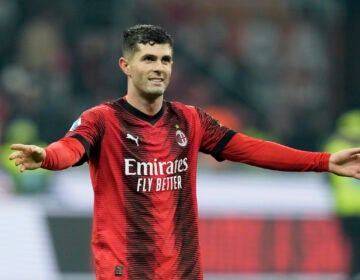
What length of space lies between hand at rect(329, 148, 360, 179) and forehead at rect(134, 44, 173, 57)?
1018 millimetres

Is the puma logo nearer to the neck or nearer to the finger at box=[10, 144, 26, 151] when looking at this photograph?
the neck

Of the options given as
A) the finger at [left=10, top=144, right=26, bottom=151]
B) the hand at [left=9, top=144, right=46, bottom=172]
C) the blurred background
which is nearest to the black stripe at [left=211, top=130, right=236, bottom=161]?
the hand at [left=9, top=144, right=46, bottom=172]

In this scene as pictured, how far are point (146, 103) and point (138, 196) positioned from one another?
478 millimetres

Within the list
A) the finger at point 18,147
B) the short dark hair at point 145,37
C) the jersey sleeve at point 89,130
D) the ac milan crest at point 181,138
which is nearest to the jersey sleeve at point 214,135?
the ac milan crest at point 181,138

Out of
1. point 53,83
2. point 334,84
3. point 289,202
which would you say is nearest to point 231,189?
point 289,202

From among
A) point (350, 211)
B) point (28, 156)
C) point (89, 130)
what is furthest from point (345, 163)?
point (350, 211)

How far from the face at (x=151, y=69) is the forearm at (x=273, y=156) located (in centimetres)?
53

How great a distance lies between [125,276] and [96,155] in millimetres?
609

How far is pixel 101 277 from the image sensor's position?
18.5ft

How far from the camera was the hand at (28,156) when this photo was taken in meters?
5.10

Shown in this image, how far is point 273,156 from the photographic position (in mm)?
5949

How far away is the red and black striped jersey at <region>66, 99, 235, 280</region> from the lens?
563cm

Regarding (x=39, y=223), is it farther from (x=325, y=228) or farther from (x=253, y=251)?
(x=325, y=228)

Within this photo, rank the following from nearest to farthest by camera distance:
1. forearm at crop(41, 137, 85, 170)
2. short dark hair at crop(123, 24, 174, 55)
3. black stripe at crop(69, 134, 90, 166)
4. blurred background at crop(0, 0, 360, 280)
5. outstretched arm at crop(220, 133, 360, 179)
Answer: forearm at crop(41, 137, 85, 170) < black stripe at crop(69, 134, 90, 166) < short dark hair at crop(123, 24, 174, 55) < outstretched arm at crop(220, 133, 360, 179) < blurred background at crop(0, 0, 360, 280)
